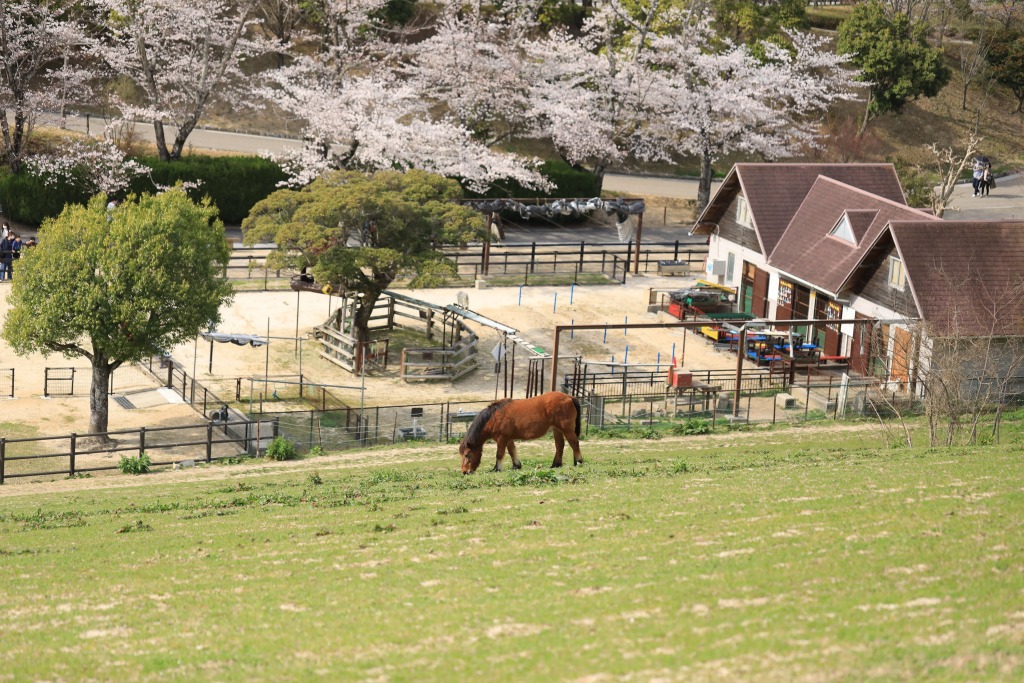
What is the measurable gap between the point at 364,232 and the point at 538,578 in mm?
25926

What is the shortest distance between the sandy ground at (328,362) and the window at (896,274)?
5688mm

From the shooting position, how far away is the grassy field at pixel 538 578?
14.7m

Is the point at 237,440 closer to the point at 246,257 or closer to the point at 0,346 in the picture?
the point at 0,346

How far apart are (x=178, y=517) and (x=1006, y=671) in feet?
48.9

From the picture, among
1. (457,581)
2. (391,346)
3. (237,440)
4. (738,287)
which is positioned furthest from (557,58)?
(457,581)

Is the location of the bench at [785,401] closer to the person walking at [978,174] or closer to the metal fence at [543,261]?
the metal fence at [543,261]

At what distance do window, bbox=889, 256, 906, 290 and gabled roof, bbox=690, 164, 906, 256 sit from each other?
7.35m

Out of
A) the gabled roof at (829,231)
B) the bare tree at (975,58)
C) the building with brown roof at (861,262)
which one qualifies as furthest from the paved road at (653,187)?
the gabled roof at (829,231)

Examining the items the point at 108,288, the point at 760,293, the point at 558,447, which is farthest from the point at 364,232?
the point at 558,447

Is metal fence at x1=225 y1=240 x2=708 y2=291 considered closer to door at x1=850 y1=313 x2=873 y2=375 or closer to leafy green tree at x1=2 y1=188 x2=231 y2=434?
door at x1=850 y1=313 x2=873 y2=375

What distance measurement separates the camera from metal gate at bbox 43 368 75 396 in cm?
3769

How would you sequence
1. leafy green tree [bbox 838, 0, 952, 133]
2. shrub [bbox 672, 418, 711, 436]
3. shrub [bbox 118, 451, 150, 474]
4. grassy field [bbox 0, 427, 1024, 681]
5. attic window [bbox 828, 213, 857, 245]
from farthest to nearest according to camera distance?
leafy green tree [bbox 838, 0, 952, 133] < attic window [bbox 828, 213, 857, 245] < shrub [bbox 672, 418, 711, 436] < shrub [bbox 118, 451, 150, 474] < grassy field [bbox 0, 427, 1024, 681]

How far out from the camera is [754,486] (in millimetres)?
23781

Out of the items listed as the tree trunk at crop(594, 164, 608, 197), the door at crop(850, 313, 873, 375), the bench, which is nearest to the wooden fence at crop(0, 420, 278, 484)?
the bench
